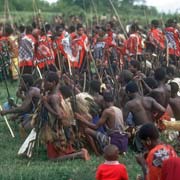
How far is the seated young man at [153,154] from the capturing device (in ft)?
21.1

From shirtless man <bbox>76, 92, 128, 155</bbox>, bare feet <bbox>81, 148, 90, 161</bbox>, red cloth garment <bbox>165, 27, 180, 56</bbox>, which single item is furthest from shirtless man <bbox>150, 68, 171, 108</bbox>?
red cloth garment <bbox>165, 27, 180, 56</bbox>

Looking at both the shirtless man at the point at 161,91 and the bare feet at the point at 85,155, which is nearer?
the bare feet at the point at 85,155

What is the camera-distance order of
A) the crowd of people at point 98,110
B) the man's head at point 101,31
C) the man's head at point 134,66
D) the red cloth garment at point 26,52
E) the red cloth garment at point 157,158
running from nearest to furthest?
the red cloth garment at point 157,158 → the crowd of people at point 98,110 → the man's head at point 134,66 → the red cloth garment at point 26,52 → the man's head at point 101,31

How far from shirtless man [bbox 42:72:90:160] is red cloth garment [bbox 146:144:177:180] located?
3.04 meters

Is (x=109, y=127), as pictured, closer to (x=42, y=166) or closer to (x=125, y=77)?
Result: (x=42, y=166)

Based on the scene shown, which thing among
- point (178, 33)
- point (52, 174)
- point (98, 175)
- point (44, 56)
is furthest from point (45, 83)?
point (178, 33)

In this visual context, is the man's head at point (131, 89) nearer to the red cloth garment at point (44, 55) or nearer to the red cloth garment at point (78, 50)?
the red cloth garment at point (44, 55)

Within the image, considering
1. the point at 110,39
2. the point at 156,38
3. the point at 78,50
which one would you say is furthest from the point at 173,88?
the point at 110,39

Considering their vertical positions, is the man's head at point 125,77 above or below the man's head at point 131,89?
below

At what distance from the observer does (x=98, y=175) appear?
23.5ft

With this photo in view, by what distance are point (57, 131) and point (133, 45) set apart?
6342 mm

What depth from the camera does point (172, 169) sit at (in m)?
5.68

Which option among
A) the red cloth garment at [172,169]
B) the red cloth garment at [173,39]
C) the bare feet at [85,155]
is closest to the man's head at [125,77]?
the bare feet at [85,155]

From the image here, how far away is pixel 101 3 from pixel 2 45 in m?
24.2
